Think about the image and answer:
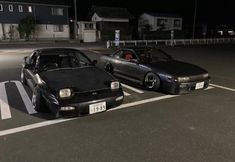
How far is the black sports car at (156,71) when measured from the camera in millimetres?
5445

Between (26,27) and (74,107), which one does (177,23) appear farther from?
(74,107)

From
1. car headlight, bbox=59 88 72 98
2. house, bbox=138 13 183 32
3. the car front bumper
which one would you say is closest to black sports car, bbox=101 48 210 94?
the car front bumper

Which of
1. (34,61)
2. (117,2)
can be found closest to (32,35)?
(117,2)

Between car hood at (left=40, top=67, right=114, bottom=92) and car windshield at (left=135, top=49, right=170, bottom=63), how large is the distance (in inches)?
78.2

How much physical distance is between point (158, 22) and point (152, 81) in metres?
38.9

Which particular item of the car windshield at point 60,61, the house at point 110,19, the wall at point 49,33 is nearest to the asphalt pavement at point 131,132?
the car windshield at point 60,61

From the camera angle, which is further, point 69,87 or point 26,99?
point 26,99

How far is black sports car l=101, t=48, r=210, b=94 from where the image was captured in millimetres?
5445

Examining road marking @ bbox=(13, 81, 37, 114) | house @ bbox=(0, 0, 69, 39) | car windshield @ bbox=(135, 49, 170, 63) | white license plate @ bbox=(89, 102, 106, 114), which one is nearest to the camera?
white license plate @ bbox=(89, 102, 106, 114)

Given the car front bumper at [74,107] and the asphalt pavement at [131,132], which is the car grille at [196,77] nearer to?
the asphalt pavement at [131,132]

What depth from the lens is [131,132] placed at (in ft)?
12.1

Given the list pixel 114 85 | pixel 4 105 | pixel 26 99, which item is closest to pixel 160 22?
pixel 26 99

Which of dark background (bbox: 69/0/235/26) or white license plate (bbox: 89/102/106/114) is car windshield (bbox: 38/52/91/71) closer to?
white license plate (bbox: 89/102/106/114)

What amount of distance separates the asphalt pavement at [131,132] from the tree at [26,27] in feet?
90.8
